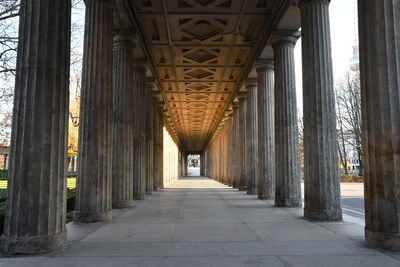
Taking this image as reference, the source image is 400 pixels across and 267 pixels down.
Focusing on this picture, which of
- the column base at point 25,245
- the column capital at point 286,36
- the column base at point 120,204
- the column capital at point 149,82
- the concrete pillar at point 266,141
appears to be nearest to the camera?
the column base at point 25,245

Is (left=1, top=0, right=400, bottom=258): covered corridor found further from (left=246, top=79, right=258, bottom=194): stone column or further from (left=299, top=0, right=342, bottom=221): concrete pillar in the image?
(left=246, top=79, right=258, bottom=194): stone column

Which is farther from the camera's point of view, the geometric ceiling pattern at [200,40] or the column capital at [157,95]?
the column capital at [157,95]

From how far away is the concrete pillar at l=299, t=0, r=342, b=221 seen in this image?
10906 millimetres

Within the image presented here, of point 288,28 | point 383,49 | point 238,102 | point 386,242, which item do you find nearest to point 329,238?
point 386,242

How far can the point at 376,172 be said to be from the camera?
7188 mm

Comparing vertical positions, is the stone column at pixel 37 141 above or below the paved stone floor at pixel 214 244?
above

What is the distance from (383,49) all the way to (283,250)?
424cm

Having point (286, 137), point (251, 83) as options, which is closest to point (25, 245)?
point (286, 137)

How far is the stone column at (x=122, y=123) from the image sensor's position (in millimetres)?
14305

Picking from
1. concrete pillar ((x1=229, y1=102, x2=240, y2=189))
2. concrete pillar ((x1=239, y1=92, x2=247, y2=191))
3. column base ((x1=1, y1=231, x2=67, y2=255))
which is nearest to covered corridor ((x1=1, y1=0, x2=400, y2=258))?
column base ((x1=1, y1=231, x2=67, y2=255))

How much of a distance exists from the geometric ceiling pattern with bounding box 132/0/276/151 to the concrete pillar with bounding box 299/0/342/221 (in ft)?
13.3

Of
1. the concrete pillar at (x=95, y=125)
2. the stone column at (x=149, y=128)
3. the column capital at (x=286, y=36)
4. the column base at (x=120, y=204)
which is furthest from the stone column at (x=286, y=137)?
the stone column at (x=149, y=128)

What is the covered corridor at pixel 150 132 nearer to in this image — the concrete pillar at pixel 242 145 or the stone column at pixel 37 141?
the stone column at pixel 37 141

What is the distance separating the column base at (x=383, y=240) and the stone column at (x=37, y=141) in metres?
5.89
